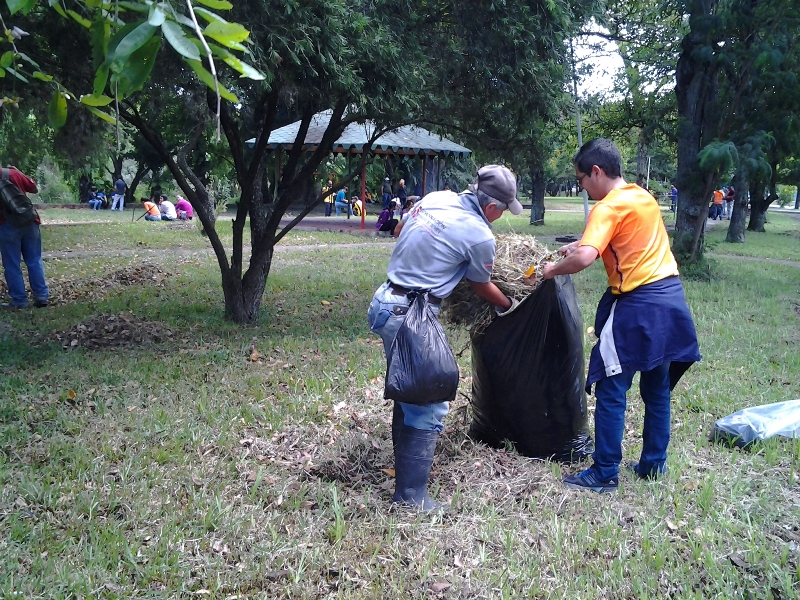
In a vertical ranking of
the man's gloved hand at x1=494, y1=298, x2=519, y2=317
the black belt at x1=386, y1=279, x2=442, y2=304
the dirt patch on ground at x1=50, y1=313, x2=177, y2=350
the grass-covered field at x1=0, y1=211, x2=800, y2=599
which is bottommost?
the grass-covered field at x1=0, y1=211, x2=800, y2=599

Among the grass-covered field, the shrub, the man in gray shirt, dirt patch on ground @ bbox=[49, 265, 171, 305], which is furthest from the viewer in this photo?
the shrub

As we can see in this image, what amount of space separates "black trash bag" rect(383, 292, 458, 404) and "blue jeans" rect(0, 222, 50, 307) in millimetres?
6719

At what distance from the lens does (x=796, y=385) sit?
225 inches

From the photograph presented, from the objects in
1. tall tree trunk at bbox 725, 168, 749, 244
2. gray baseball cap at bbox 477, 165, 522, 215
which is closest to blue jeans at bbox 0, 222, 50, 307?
gray baseball cap at bbox 477, 165, 522, 215

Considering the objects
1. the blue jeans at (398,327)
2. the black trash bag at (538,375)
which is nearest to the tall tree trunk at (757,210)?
the black trash bag at (538,375)

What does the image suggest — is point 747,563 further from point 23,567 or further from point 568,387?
point 23,567

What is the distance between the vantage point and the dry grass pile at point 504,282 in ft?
13.6

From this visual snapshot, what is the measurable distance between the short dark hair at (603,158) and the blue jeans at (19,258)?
279 inches

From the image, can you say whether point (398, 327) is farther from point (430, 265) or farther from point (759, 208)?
point (759, 208)

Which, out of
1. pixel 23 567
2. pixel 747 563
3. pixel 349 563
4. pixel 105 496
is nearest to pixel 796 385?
pixel 747 563

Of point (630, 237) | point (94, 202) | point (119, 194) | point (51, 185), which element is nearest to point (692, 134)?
point (630, 237)

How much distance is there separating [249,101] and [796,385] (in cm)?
630

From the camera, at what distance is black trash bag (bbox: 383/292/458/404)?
341 cm

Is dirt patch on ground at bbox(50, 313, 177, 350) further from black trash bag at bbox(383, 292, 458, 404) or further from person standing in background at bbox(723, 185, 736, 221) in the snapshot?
person standing in background at bbox(723, 185, 736, 221)
